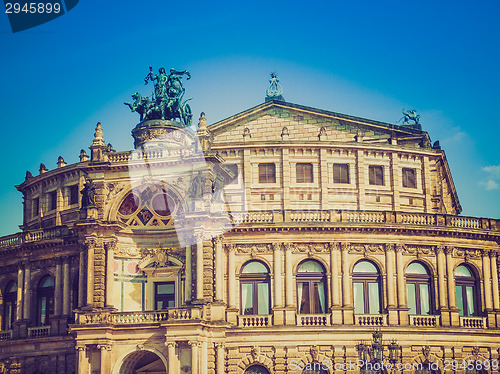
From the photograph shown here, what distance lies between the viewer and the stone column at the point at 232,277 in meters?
59.1

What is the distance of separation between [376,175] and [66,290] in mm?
24384

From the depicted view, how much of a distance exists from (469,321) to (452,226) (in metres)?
6.61

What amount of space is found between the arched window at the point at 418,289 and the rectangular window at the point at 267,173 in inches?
488

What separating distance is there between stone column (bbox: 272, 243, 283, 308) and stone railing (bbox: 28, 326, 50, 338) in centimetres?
1650

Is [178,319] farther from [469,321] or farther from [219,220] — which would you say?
[469,321]

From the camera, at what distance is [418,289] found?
202 ft

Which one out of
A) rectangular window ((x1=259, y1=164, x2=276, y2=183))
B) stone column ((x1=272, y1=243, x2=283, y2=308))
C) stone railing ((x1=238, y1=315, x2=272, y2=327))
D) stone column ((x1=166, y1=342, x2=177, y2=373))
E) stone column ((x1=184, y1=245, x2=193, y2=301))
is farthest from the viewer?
rectangular window ((x1=259, y1=164, x2=276, y2=183))

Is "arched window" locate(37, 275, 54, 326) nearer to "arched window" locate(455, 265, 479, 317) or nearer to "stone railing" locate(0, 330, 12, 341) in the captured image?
"stone railing" locate(0, 330, 12, 341)

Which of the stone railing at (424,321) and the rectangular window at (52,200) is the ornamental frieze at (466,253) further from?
the rectangular window at (52,200)

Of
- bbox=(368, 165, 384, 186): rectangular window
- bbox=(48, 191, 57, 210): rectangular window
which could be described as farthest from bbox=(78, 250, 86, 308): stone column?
bbox=(368, 165, 384, 186): rectangular window

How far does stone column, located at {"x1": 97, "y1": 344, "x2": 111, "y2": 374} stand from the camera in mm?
55969

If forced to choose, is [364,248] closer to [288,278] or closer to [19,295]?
[288,278]

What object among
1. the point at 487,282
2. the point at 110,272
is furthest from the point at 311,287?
the point at 110,272

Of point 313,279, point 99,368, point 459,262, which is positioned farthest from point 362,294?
point 99,368
